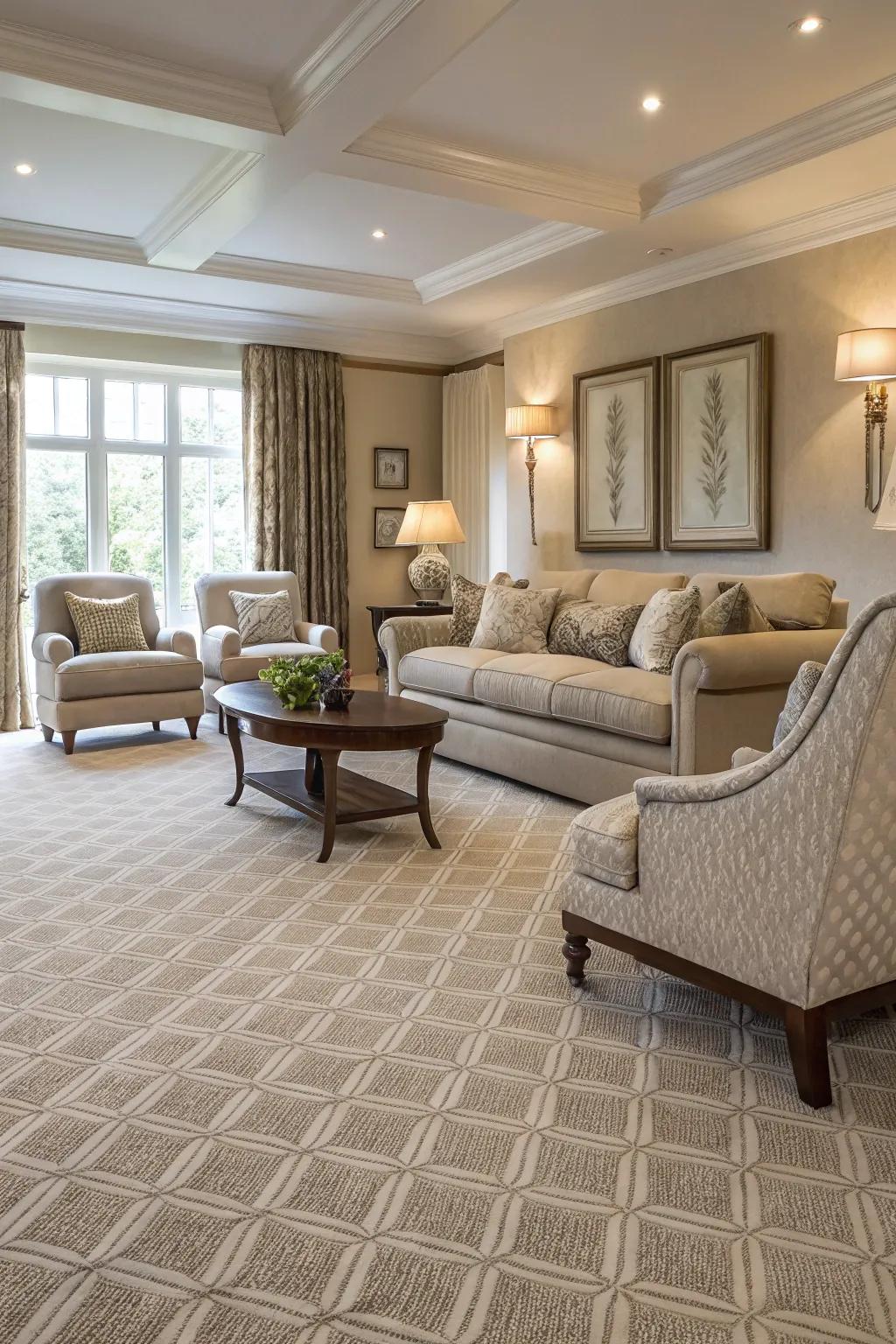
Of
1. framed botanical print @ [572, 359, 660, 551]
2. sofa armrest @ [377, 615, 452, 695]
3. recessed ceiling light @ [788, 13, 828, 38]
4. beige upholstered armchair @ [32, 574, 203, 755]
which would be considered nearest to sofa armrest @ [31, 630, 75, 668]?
beige upholstered armchair @ [32, 574, 203, 755]

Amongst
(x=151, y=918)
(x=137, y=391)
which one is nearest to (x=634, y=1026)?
(x=151, y=918)

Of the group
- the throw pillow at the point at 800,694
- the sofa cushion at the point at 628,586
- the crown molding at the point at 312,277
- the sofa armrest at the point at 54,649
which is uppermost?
the crown molding at the point at 312,277

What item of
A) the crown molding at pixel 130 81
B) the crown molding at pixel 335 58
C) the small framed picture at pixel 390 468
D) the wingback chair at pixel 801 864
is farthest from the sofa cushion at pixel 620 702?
the small framed picture at pixel 390 468

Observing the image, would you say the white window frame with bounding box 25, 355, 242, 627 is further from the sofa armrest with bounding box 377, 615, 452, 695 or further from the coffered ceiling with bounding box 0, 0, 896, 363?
the sofa armrest with bounding box 377, 615, 452, 695

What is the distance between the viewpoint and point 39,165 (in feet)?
16.0

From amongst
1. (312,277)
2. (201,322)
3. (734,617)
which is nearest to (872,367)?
(734,617)

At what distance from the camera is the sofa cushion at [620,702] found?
403 cm

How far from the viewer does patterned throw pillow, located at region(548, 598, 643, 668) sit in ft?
16.1

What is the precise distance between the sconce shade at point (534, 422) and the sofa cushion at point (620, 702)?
8.94 feet

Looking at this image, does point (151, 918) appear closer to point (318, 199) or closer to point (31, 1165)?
point (31, 1165)

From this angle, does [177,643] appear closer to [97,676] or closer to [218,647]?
[218,647]

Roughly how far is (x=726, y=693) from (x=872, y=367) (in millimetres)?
1787

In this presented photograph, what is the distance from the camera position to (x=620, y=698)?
421 centimetres

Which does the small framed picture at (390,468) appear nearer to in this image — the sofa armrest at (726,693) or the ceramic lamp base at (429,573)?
the ceramic lamp base at (429,573)
